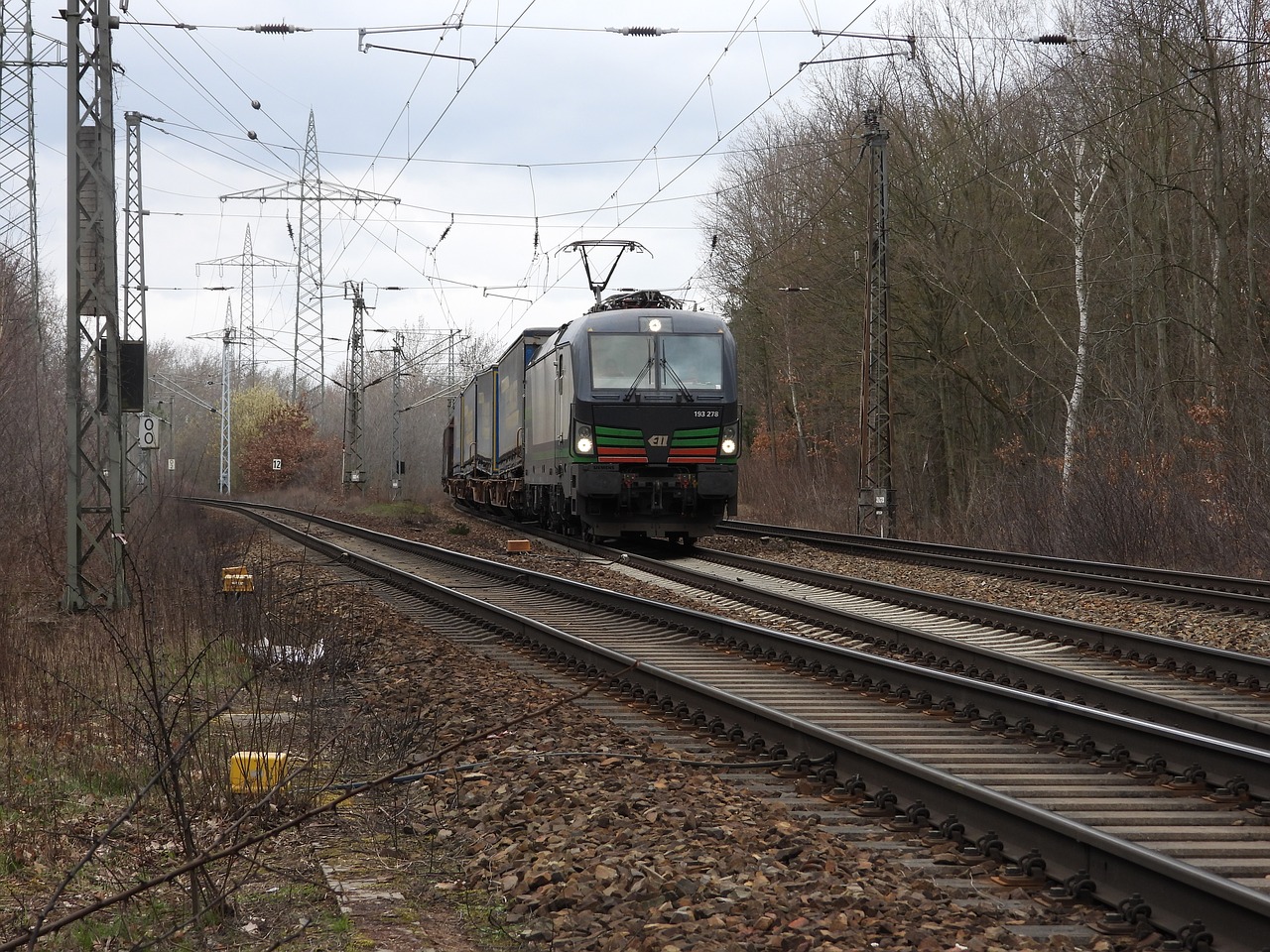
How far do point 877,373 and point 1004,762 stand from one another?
1796 cm

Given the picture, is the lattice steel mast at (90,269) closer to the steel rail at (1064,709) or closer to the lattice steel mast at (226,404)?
the steel rail at (1064,709)

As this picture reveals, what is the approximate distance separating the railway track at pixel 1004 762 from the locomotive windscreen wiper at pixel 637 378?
8606 mm

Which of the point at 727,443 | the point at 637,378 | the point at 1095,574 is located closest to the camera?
the point at 1095,574

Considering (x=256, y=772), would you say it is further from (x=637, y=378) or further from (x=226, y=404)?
(x=226, y=404)

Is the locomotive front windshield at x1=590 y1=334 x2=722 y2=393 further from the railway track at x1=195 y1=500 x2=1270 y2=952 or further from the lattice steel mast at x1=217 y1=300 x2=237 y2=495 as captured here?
the lattice steel mast at x1=217 y1=300 x2=237 y2=495

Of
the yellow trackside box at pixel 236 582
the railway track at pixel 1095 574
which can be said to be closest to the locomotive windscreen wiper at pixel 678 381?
the railway track at pixel 1095 574

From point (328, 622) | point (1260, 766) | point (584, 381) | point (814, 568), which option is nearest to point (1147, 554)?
point (814, 568)

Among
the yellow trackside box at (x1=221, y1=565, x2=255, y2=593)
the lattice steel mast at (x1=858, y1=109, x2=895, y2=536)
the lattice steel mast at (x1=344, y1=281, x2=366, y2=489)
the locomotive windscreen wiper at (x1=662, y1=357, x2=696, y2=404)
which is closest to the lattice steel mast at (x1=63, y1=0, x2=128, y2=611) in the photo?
the yellow trackside box at (x1=221, y1=565, x2=255, y2=593)

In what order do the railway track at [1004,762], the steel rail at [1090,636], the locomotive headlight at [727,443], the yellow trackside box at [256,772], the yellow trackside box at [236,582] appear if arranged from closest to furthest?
the railway track at [1004,762] < the yellow trackside box at [256,772] < the steel rail at [1090,636] < the yellow trackside box at [236,582] < the locomotive headlight at [727,443]

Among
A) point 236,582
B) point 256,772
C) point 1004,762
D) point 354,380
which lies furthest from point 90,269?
point 354,380

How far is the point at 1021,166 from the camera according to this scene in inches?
1182

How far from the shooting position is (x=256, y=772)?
5996 millimetres

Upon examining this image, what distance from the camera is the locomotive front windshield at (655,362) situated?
779 inches

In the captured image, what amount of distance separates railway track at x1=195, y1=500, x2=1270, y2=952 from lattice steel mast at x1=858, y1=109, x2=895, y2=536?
42.6 ft
